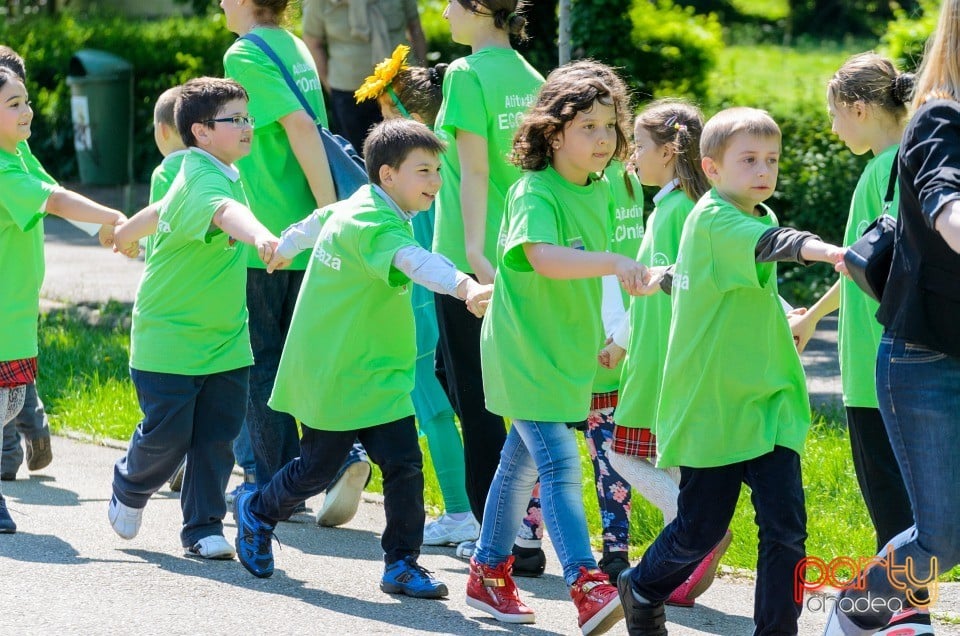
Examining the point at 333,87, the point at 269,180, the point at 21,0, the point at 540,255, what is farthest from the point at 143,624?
the point at 21,0

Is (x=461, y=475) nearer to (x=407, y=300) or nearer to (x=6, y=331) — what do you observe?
(x=407, y=300)

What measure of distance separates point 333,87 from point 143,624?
242 inches

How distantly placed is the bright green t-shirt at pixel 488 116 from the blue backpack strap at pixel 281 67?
2.25 feet

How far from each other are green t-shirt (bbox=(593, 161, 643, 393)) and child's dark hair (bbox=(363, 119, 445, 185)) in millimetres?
667

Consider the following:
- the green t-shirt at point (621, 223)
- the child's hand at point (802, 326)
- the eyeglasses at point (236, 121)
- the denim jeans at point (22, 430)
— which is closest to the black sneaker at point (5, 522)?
the denim jeans at point (22, 430)

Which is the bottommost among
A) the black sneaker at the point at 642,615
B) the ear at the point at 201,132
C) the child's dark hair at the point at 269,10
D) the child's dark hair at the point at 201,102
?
the black sneaker at the point at 642,615

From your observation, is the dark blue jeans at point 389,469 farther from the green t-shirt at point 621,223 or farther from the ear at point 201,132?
the ear at point 201,132

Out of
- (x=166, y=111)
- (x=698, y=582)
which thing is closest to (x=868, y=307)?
(x=698, y=582)

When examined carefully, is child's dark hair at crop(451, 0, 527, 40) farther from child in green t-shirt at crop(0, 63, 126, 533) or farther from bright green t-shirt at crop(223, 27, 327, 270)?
child in green t-shirt at crop(0, 63, 126, 533)

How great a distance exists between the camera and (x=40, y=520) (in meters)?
5.92

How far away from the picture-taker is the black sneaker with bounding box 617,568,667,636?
4359 mm

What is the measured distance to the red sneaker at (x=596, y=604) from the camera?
4508 mm

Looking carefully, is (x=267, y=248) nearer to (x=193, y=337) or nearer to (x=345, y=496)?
(x=193, y=337)

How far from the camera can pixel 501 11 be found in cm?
550
